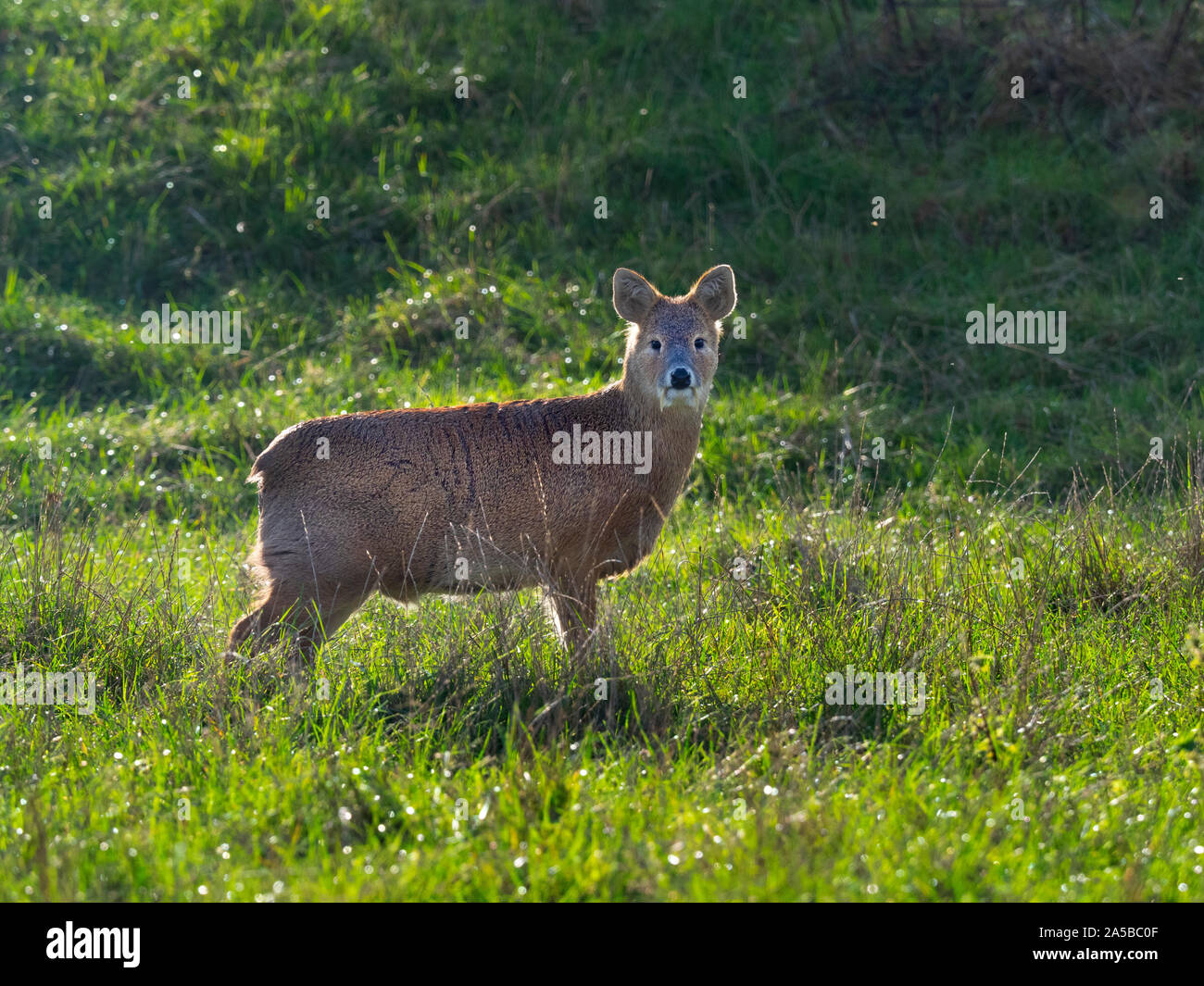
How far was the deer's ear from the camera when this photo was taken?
→ 6.50m

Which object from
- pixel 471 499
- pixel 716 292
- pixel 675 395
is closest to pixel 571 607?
pixel 471 499

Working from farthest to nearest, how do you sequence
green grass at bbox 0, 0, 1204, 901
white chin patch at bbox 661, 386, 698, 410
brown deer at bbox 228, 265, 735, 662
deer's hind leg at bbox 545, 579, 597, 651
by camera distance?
1. white chin patch at bbox 661, 386, 698, 410
2. brown deer at bbox 228, 265, 735, 662
3. deer's hind leg at bbox 545, 579, 597, 651
4. green grass at bbox 0, 0, 1204, 901

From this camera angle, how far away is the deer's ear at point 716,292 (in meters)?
6.50

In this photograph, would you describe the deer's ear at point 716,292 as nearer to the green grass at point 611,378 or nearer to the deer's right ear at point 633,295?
the deer's right ear at point 633,295

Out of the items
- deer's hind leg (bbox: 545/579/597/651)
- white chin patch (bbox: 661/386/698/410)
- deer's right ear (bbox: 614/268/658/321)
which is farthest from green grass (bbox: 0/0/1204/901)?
deer's right ear (bbox: 614/268/658/321)

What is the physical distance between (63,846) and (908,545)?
11.2 ft

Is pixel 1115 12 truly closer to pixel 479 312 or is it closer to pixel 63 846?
pixel 479 312

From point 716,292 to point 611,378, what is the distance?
250 centimetres

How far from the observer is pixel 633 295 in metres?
6.53

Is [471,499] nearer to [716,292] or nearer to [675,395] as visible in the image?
[675,395]

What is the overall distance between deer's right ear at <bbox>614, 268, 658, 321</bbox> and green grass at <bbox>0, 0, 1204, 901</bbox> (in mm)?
1230

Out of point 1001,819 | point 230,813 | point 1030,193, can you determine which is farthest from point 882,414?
point 230,813

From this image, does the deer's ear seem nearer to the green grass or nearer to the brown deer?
the brown deer

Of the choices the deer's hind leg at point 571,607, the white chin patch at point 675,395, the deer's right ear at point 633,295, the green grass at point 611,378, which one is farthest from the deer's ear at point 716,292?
the deer's hind leg at point 571,607
